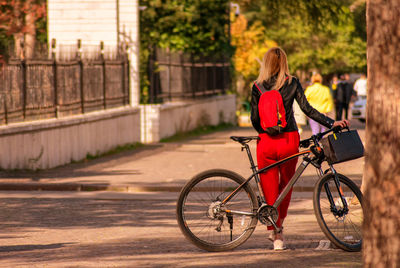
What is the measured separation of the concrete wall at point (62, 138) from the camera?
15.4m

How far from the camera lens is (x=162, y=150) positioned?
21266 millimetres

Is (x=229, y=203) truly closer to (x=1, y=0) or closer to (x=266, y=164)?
(x=266, y=164)

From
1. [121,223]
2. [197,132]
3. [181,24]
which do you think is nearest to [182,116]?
[197,132]

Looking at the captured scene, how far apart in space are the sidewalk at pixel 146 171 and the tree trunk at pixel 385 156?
27.5 ft

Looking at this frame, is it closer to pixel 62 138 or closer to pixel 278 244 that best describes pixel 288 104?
pixel 278 244

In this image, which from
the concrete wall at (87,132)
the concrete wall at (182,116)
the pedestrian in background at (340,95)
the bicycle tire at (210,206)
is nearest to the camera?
the bicycle tire at (210,206)

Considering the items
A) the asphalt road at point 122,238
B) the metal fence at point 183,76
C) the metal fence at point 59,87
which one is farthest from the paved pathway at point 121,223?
the metal fence at point 183,76

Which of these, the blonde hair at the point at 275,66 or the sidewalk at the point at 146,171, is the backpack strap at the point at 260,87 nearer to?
the blonde hair at the point at 275,66

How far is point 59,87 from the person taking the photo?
58.1 ft

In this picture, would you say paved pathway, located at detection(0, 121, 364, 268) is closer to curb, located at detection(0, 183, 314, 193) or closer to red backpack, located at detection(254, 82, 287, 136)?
curb, located at detection(0, 183, 314, 193)

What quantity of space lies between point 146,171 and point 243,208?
804 cm

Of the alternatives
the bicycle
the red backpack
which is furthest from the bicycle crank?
the red backpack

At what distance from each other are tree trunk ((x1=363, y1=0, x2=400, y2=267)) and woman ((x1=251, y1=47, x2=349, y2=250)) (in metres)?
3.08

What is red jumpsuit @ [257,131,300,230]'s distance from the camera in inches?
309
